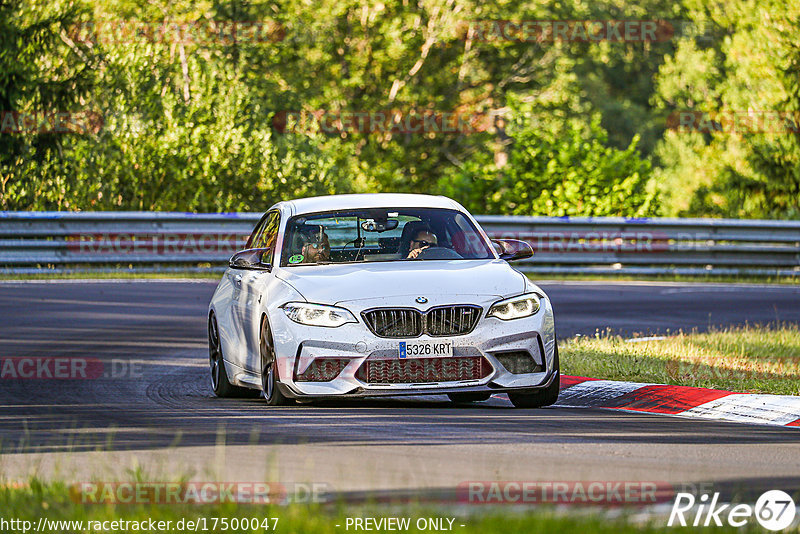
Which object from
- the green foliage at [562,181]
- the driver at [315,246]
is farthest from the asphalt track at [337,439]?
the green foliage at [562,181]

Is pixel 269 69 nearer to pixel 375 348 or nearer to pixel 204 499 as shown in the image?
pixel 375 348

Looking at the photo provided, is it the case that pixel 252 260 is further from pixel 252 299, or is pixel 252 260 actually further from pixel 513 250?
pixel 513 250

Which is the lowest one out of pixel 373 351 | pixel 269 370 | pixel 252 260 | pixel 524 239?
pixel 524 239

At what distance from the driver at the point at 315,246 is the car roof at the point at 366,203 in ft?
0.84

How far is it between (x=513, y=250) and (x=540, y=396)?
1.41 m

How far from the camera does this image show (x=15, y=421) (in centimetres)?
943

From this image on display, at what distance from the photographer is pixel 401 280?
10.1 m

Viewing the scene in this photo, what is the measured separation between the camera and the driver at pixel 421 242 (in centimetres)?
1108

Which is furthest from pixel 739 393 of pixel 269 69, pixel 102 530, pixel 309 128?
pixel 269 69

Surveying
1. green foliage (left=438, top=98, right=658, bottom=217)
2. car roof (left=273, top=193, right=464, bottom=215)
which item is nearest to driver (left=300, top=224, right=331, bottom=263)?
car roof (left=273, top=193, right=464, bottom=215)

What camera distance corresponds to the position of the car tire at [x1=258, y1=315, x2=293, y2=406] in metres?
10.1

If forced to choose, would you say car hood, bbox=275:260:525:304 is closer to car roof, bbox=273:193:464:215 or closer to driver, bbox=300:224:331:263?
driver, bbox=300:224:331:263

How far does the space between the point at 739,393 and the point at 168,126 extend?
66.9ft

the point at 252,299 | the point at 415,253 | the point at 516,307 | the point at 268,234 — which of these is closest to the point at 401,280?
the point at 516,307
